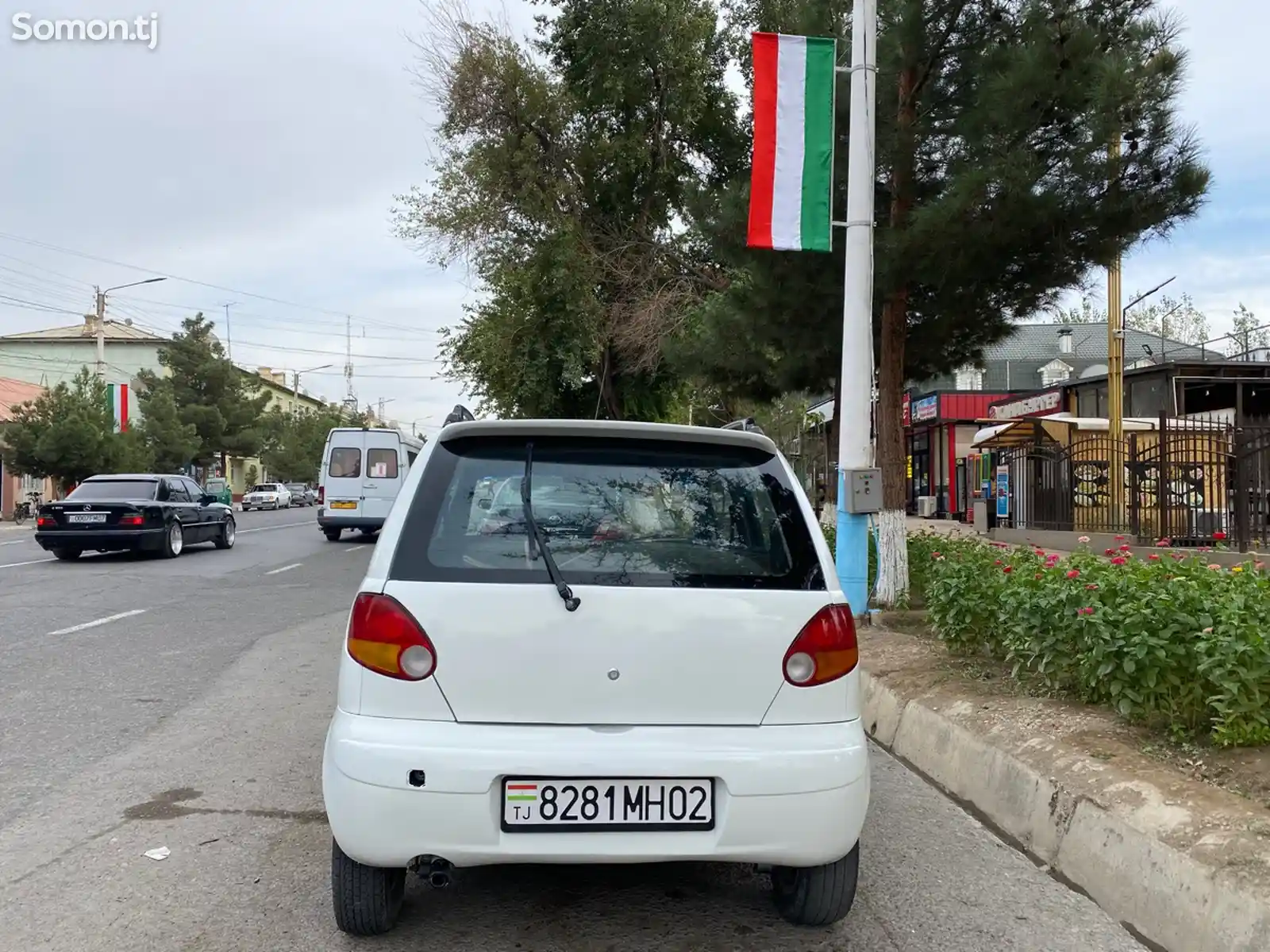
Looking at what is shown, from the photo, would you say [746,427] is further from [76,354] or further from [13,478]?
[76,354]

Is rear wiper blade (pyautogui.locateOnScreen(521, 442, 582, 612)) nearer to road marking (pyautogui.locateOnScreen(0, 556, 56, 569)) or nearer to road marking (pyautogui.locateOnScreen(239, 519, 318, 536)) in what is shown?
road marking (pyautogui.locateOnScreen(0, 556, 56, 569))

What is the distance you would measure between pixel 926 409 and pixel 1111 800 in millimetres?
34304

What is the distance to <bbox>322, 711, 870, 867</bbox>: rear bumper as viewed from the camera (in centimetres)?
289

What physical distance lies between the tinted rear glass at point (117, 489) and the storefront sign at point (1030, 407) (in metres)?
22.1

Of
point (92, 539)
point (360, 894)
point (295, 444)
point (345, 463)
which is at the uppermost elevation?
point (295, 444)

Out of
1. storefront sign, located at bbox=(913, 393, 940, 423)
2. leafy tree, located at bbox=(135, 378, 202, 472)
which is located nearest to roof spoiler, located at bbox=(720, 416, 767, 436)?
storefront sign, located at bbox=(913, 393, 940, 423)

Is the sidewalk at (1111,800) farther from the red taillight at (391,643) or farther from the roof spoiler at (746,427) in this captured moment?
the red taillight at (391,643)

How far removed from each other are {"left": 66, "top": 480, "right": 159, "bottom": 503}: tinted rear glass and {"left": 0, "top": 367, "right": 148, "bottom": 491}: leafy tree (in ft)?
71.5

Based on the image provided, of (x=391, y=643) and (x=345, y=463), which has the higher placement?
(x=345, y=463)

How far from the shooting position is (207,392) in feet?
220

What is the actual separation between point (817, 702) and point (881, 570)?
6514mm

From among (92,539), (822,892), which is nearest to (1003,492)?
(92,539)

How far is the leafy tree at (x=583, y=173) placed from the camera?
20.3m

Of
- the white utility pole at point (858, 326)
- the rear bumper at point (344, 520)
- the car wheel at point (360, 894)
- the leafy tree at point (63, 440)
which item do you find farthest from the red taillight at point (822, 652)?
the leafy tree at point (63, 440)
